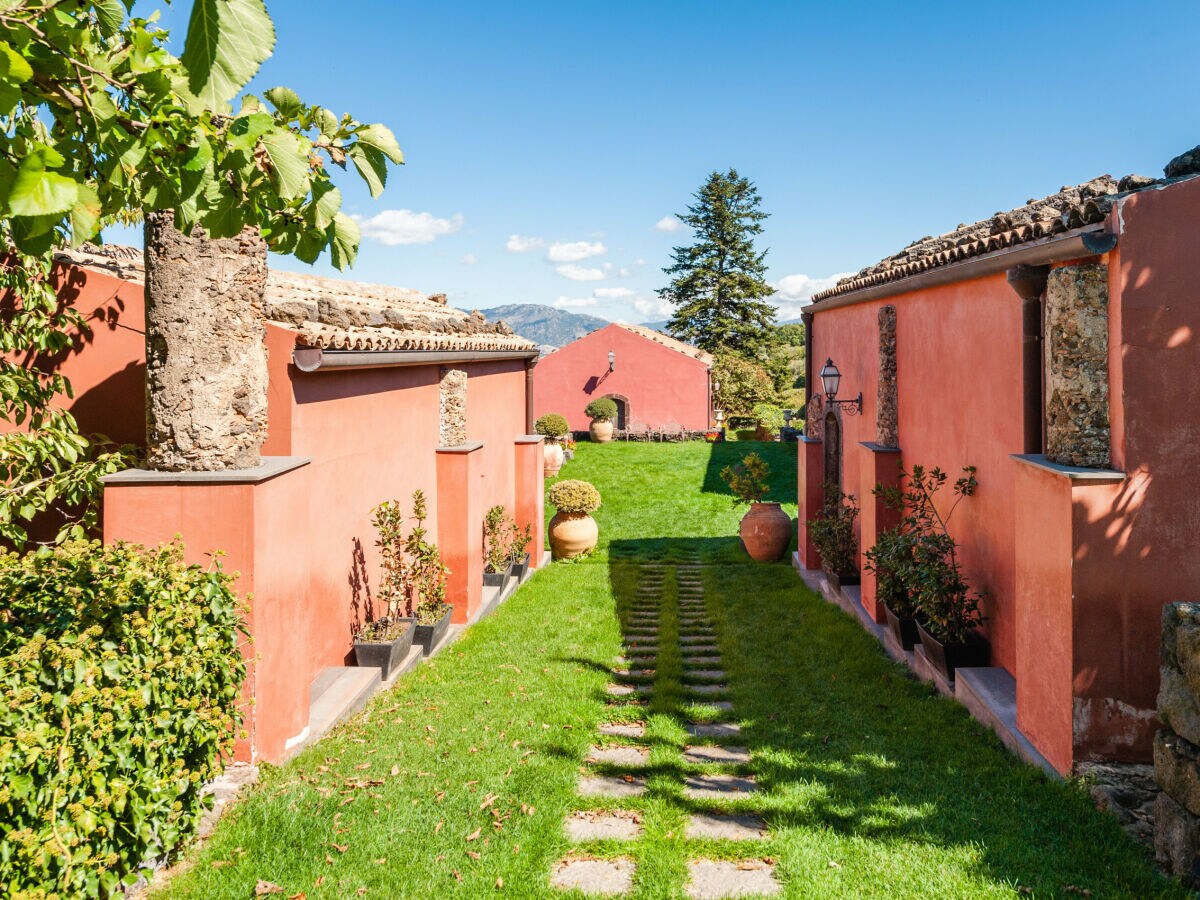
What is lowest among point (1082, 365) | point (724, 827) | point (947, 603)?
point (724, 827)

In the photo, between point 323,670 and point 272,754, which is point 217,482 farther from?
point 323,670

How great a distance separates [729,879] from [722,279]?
42.6 metres

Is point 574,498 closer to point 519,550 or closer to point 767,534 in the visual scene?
point 519,550

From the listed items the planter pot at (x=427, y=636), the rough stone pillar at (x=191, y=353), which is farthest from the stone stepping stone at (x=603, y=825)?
the planter pot at (x=427, y=636)

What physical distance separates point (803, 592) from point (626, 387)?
2359cm

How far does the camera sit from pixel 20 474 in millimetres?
4988

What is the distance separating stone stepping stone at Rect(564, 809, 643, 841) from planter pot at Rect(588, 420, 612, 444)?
26.7 m

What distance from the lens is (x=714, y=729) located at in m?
6.48

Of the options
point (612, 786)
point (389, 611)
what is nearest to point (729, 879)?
point (612, 786)

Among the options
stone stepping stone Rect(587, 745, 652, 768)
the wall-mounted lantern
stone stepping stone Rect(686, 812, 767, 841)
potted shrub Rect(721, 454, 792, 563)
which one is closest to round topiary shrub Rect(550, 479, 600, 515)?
potted shrub Rect(721, 454, 792, 563)

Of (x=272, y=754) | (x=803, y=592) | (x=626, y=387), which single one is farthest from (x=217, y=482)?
(x=626, y=387)

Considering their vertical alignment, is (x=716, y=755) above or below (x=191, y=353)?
below

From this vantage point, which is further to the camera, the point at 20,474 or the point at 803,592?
the point at 803,592

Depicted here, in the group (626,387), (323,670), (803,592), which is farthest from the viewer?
(626,387)
